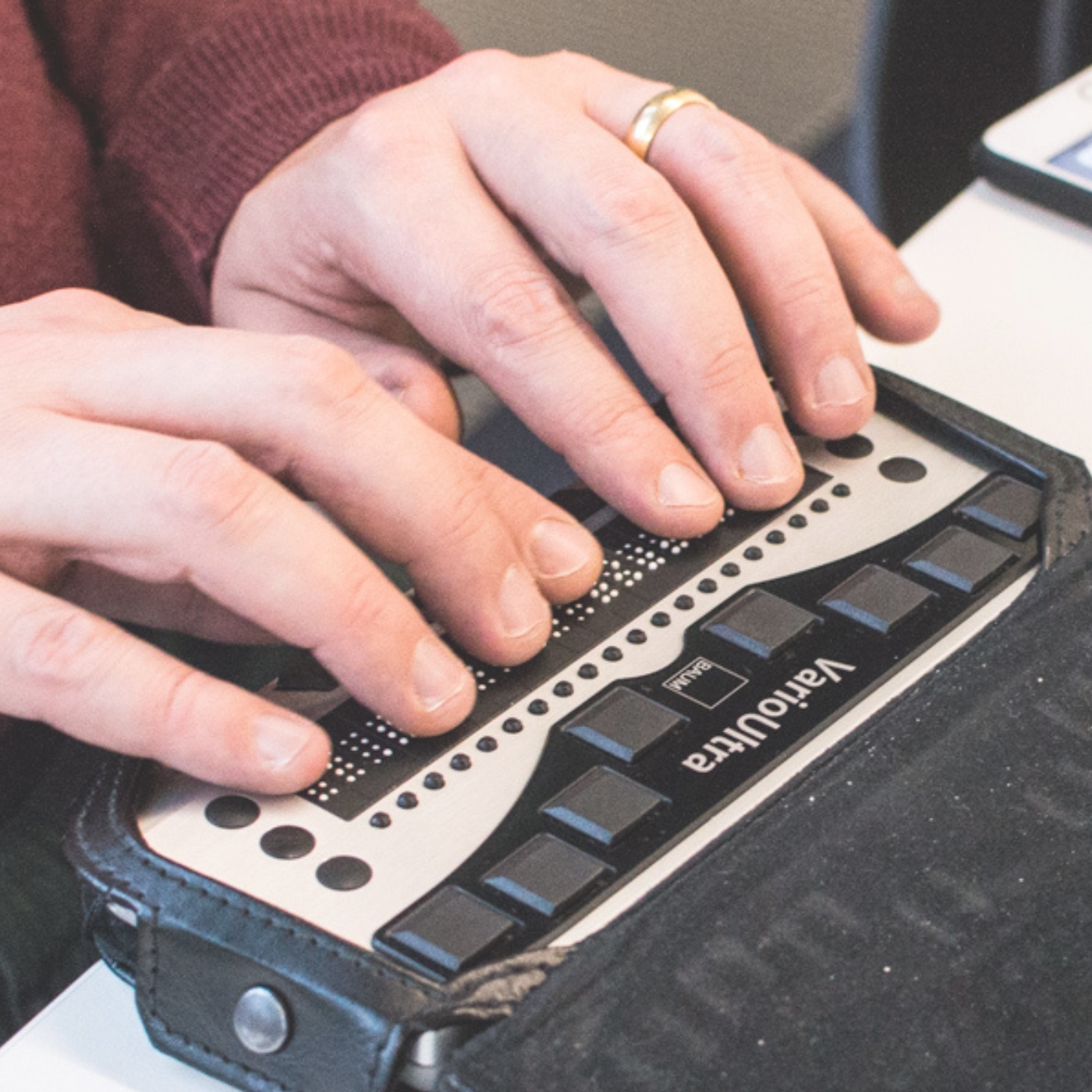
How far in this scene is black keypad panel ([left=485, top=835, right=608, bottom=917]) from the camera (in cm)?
37

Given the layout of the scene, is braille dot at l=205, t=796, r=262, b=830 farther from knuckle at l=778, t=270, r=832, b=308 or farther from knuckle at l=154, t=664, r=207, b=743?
knuckle at l=778, t=270, r=832, b=308

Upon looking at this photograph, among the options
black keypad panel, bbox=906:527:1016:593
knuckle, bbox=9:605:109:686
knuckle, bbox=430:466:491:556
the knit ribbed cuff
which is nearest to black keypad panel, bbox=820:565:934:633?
black keypad panel, bbox=906:527:1016:593

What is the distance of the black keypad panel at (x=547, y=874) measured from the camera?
367 millimetres

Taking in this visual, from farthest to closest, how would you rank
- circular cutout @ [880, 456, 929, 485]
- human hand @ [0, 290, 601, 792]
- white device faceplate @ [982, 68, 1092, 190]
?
white device faceplate @ [982, 68, 1092, 190]
circular cutout @ [880, 456, 929, 485]
human hand @ [0, 290, 601, 792]

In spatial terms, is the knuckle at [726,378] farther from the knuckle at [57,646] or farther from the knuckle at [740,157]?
the knuckle at [57,646]

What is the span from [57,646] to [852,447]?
0.30 m

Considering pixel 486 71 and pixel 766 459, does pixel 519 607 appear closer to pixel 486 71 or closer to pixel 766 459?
pixel 766 459

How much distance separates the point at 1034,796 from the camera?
38 centimetres

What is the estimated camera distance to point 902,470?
53cm

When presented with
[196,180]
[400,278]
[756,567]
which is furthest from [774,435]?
[196,180]

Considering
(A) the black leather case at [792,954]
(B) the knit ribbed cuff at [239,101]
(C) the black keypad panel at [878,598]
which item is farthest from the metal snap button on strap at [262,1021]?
(B) the knit ribbed cuff at [239,101]

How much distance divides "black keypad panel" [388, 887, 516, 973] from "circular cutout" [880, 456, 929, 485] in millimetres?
246

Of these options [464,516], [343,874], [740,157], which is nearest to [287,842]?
[343,874]

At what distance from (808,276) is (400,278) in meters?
0.17
